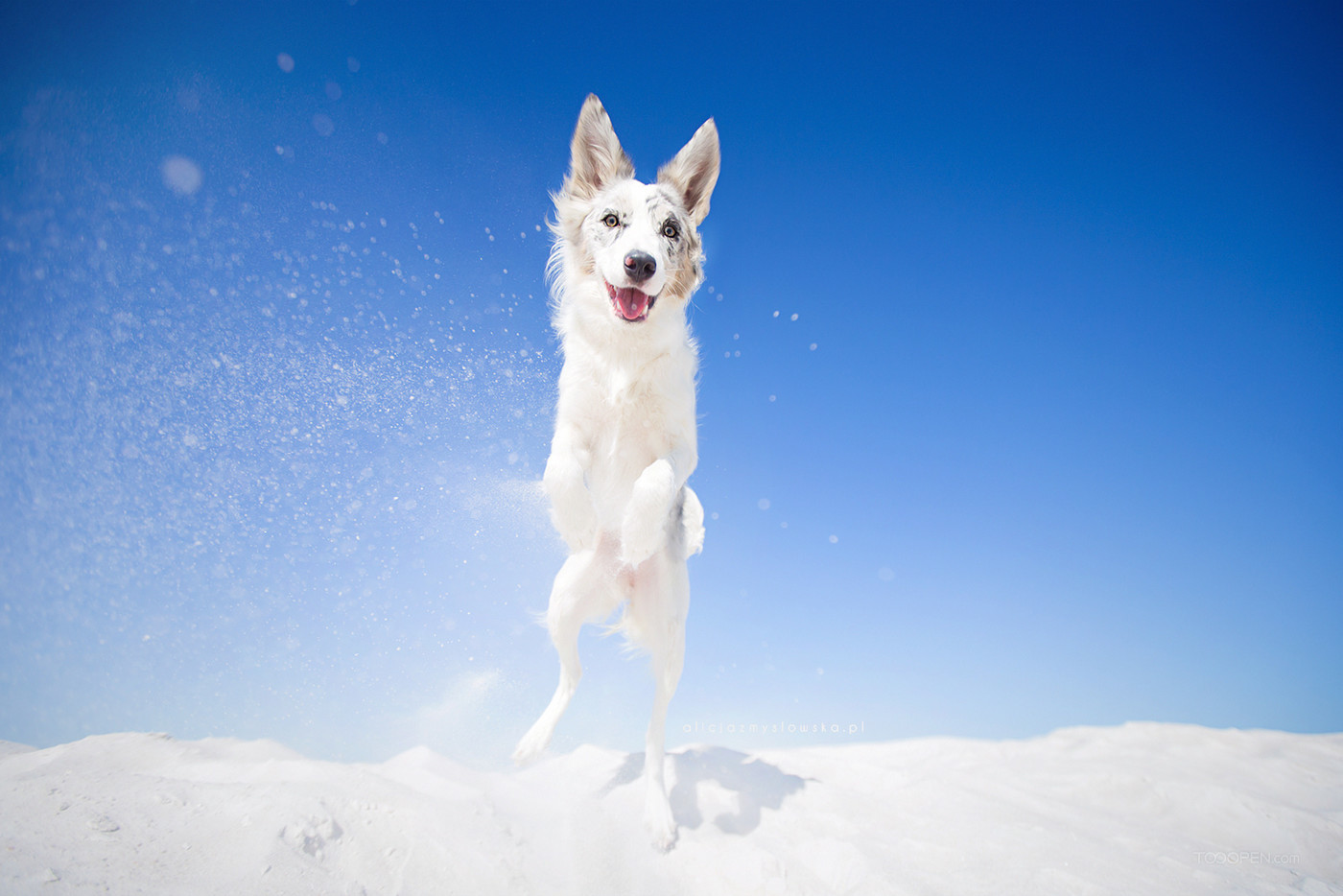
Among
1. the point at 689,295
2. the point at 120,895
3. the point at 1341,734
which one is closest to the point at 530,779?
the point at 120,895

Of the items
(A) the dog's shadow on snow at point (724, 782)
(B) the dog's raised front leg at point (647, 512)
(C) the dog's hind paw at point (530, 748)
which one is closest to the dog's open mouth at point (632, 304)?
(B) the dog's raised front leg at point (647, 512)

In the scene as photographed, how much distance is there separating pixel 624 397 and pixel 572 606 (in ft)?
5.88

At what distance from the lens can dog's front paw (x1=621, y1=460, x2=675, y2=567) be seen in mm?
3531

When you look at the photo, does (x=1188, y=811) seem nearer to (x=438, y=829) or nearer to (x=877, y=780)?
(x=877, y=780)

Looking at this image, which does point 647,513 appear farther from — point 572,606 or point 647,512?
point 572,606

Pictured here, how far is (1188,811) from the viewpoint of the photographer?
200 inches

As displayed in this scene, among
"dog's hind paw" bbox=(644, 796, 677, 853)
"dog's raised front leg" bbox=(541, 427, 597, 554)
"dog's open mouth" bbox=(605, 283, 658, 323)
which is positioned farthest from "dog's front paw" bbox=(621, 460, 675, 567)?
"dog's hind paw" bbox=(644, 796, 677, 853)

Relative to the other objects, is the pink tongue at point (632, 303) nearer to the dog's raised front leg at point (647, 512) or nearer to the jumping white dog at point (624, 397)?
the jumping white dog at point (624, 397)

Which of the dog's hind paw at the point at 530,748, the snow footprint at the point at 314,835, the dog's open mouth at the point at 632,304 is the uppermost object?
the dog's open mouth at the point at 632,304

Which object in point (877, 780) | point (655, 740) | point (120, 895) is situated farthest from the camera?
point (877, 780)

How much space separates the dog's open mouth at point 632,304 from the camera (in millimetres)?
3744

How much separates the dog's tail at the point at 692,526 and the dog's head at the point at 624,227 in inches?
63.4

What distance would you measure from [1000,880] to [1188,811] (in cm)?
309

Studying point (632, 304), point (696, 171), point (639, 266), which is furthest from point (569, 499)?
point (696, 171)
